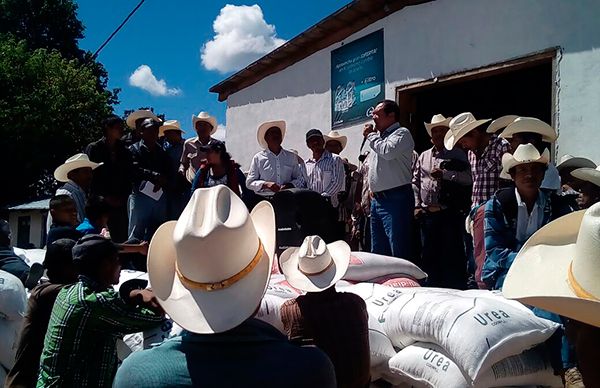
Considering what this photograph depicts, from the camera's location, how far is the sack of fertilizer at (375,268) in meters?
4.62

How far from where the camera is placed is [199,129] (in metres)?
7.42

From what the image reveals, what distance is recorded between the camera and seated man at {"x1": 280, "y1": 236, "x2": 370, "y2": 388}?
9.80ft

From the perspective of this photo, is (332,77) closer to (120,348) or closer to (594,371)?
(120,348)

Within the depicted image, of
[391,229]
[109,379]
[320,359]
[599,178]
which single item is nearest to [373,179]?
[391,229]

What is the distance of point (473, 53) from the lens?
7.12m

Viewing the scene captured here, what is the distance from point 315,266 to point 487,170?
239cm

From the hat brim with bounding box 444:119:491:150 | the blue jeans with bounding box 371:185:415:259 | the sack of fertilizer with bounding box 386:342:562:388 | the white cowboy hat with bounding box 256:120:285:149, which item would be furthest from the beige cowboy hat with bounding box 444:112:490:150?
the sack of fertilizer with bounding box 386:342:562:388

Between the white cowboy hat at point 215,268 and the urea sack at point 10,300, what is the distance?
2.52 metres

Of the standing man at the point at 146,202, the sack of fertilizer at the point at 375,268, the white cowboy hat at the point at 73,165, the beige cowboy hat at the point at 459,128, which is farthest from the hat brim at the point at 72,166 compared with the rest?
the beige cowboy hat at the point at 459,128

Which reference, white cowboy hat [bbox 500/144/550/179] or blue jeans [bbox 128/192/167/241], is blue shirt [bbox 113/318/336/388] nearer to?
white cowboy hat [bbox 500/144/550/179]

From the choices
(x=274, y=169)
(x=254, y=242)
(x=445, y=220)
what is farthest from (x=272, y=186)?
(x=254, y=242)

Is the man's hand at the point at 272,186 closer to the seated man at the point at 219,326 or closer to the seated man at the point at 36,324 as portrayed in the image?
the seated man at the point at 36,324

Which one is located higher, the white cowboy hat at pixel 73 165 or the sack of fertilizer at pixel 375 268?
the white cowboy hat at pixel 73 165

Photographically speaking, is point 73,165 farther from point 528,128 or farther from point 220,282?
point 220,282
